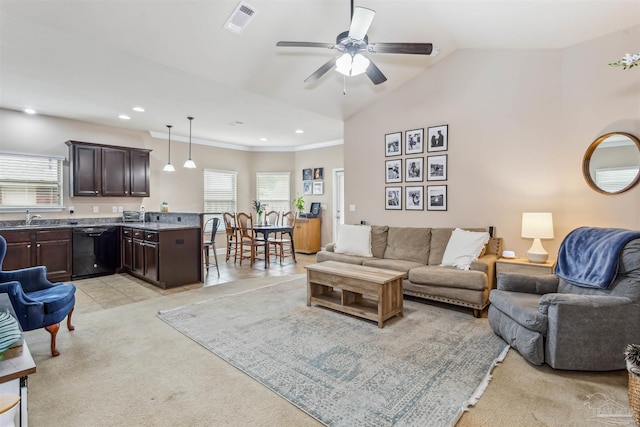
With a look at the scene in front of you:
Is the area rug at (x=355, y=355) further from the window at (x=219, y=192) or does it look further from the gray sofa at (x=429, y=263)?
the window at (x=219, y=192)

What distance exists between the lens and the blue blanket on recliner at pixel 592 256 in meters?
2.39

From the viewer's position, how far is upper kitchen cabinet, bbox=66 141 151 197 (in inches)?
212

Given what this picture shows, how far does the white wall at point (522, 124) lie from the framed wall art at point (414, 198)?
96 millimetres

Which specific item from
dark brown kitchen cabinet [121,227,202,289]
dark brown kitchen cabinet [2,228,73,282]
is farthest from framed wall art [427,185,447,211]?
dark brown kitchen cabinet [2,228,73,282]

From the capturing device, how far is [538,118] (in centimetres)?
371

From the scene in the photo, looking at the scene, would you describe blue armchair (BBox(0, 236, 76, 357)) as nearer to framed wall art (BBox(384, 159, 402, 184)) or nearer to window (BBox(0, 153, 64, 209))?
window (BBox(0, 153, 64, 209))

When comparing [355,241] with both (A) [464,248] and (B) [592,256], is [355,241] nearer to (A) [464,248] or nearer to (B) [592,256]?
(A) [464,248]

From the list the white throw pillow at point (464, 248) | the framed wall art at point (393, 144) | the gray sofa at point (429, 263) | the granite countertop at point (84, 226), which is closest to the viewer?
the gray sofa at point (429, 263)

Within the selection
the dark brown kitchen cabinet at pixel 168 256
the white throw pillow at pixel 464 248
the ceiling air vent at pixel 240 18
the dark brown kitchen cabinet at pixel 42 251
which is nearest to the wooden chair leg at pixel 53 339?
the dark brown kitchen cabinet at pixel 168 256

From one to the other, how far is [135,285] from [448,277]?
4.34 m

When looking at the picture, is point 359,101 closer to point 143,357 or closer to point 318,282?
point 318,282

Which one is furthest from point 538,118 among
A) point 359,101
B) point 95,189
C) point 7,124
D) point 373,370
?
point 7,124

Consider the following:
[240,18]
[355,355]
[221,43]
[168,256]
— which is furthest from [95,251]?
[355,355]

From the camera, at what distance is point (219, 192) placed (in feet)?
25.5
